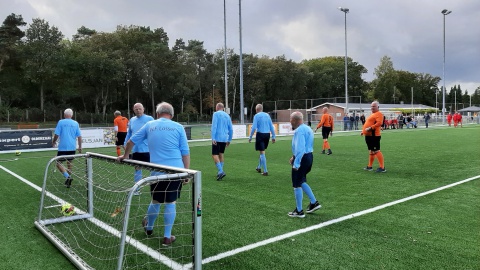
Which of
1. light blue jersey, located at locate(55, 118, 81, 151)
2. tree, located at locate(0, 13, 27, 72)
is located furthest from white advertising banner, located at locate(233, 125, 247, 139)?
tree, located at locate(0, 13, 27, 72)

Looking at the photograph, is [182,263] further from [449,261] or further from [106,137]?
[106,137]

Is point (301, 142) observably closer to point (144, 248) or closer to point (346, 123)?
point (144, 248)

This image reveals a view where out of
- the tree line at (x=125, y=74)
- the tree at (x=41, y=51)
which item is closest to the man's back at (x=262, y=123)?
the tree line at (x=125, y=74)

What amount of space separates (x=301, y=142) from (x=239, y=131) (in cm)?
2320

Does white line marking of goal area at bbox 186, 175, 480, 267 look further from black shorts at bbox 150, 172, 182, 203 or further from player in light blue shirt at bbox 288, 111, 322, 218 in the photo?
black shorts at bbox 150, 172, 182, 203

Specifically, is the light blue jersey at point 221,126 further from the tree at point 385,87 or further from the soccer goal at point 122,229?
the tree at point 385,87

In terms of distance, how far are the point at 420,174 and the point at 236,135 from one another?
63.2ft

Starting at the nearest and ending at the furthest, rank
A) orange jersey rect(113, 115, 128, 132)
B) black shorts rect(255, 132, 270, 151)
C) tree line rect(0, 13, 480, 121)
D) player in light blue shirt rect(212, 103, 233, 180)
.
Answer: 1. player in light blue shirt rect(212, 103, 233, 180)
2. black shorts rect(255, 132, 270, 151)
3. orange jersey rect(113, 115, 128, 132)
4. tree line rect(0, 13, 480, 121)

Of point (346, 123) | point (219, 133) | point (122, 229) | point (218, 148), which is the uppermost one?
point (219, 133)

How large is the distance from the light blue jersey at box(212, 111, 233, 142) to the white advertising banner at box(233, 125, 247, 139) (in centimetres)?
1846

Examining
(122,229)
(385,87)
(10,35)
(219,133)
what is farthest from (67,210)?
(385,87)

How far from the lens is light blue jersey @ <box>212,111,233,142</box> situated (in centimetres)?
977

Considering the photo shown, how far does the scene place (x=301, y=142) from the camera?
5828mm

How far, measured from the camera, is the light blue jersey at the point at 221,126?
977 cm
